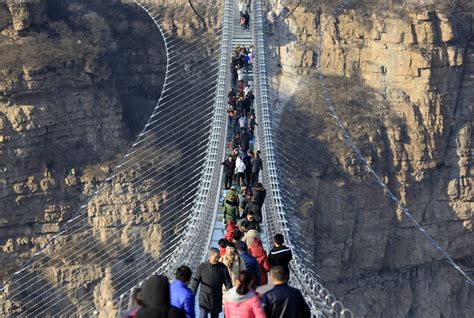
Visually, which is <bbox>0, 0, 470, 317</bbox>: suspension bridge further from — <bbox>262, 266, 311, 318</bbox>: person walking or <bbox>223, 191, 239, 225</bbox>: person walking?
<bbox>262, 266, 311, 318</bbox>: person walking

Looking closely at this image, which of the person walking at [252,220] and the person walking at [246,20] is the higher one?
the person walking at [246,20]

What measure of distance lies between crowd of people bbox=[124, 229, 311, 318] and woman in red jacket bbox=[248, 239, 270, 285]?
0.30m

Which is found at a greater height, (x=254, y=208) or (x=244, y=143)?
(x=244, y=143)

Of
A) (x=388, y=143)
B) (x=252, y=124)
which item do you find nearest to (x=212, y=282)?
(x=252, y=124)

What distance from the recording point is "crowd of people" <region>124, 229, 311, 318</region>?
12.1 metres

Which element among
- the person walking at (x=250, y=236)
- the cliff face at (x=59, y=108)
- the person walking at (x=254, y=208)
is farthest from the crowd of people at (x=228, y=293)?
the cliff face at (x=59, y=108)

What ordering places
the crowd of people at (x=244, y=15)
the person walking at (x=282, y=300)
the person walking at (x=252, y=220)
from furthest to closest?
the crowd of people at (x=244, y=15), the person walking at (x=252, y=220), the person walking at (x=282, y=300)

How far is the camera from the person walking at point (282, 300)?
42.0ft

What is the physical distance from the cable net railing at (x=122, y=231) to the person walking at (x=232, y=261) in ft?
74.0

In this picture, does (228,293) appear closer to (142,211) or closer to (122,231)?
(122,231)

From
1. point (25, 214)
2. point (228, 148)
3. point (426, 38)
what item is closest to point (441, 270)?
point (426, 38)

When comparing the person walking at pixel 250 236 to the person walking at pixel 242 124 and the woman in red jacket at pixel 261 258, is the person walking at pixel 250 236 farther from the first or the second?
the person walking at pixel 242 124

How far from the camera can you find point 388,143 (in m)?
47.7

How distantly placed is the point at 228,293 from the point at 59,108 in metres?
30.4
